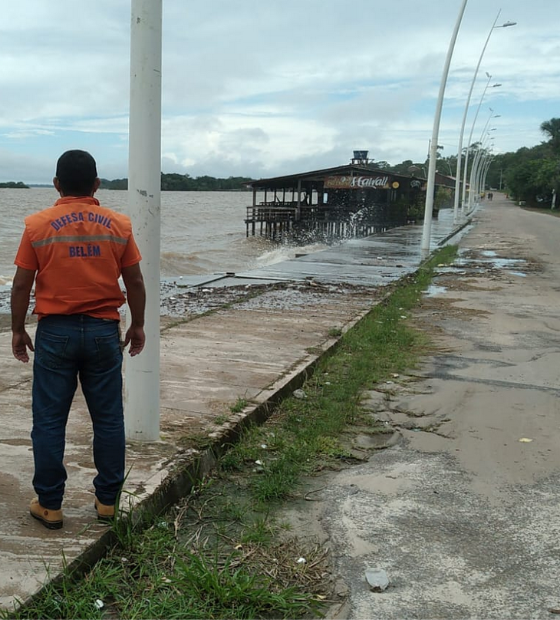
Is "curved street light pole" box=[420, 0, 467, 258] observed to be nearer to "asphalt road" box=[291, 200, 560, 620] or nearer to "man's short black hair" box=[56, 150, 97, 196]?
"asphalt road" box=[291, 200, 560, 620]

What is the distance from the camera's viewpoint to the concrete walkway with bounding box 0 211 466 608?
299 cm

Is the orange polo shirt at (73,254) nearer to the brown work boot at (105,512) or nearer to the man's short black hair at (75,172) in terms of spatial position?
the man's short black hair at (75,172)

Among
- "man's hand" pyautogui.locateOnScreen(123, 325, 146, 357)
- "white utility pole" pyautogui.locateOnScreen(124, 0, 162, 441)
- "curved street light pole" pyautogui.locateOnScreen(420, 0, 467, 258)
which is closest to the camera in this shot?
"man's hand" pyautogui.locateOnScreen(123, 325, 146, 357)

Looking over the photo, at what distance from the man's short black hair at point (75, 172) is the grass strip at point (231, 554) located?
5.06 feet

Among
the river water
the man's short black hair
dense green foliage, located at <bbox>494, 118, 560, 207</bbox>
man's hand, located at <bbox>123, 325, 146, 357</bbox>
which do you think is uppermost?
dense green foliage, located at <bbox>494, 118, 560, 207</bbox>

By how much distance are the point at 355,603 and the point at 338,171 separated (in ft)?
134

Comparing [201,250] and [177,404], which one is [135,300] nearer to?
[177,404]

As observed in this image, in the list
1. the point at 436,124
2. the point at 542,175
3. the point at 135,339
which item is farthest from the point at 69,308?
the point at 542,175

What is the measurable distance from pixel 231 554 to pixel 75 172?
184 cm

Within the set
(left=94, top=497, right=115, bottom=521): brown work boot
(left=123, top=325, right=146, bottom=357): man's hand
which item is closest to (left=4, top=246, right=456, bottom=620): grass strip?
(left=94, top=497, right=115, bottom=521): brown work boot

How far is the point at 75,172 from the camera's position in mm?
3018

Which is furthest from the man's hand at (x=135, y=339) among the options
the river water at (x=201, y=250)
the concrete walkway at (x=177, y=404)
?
the river water at (x=201, y=250)

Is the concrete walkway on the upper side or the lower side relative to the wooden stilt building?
lower

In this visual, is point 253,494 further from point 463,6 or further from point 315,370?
point 463,6
